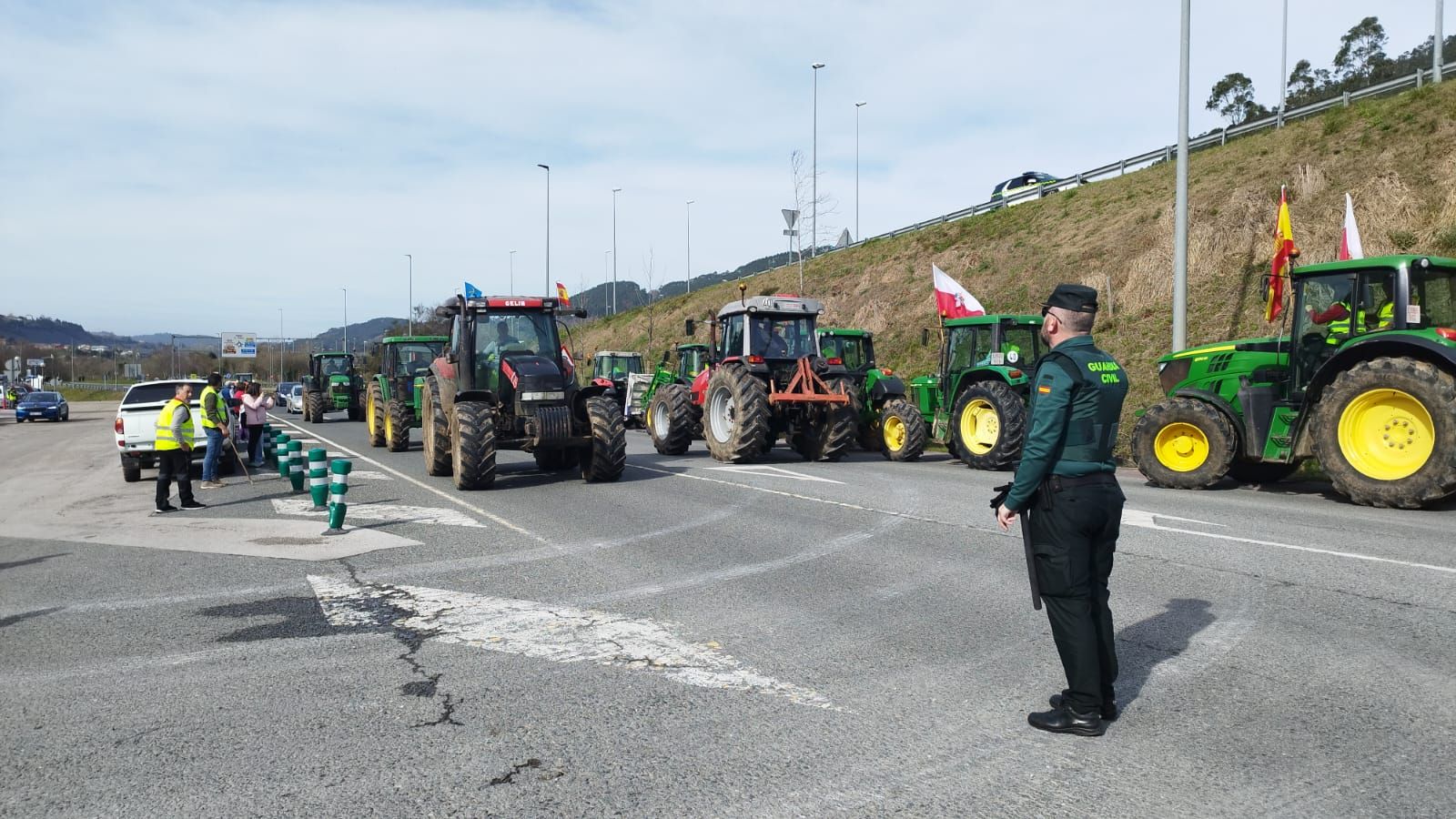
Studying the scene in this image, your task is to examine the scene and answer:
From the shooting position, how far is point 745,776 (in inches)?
156

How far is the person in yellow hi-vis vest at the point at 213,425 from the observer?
14742mm

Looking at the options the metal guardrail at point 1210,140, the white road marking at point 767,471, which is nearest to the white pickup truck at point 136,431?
the white road marking at point 767,471

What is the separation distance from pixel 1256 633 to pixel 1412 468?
6306 millimetres

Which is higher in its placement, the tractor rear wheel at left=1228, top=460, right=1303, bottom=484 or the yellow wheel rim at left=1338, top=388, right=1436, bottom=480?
the yellow wheel rim at left=1338, top=388, right=1436, bottom=480

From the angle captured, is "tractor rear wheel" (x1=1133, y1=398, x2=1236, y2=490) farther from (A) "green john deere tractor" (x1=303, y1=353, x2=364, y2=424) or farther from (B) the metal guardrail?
(A) "green john deere tractor" (x1=303, y1=353, x2=364, y2=424)

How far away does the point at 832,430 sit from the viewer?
16750mm

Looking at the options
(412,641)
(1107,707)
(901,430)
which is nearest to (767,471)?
(901,430)

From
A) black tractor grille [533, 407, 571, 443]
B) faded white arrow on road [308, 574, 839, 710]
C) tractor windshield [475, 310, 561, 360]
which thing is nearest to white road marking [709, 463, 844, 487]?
black tractor grille [533, 407, 571, 443]

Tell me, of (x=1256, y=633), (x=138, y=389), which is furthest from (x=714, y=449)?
(x=1256, y=633)

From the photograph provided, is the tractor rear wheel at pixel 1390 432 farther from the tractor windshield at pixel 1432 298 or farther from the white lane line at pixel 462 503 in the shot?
the white lane line at pixel 462 503

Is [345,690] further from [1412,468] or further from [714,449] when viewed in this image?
[714,449]

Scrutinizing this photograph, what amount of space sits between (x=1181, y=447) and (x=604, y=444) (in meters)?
7.40

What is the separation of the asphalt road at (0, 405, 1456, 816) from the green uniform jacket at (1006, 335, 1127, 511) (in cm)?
115

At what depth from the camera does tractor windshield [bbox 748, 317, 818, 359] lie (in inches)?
675
